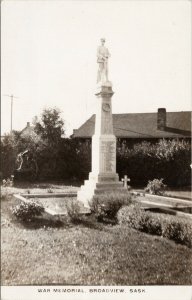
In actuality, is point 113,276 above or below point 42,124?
below

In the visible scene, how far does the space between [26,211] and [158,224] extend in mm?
3167

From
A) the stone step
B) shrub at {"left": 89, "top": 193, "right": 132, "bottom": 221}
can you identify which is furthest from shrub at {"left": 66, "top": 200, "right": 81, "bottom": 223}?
the stone step

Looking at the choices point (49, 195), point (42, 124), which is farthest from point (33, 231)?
point (42, 124)

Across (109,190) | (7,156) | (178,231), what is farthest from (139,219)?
(7,156)

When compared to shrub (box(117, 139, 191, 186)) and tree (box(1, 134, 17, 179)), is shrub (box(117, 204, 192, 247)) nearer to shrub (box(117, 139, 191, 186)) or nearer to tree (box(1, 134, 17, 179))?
tree (box(1, 134, 17, 179))

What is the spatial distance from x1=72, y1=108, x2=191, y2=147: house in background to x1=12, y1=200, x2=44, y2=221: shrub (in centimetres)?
1387

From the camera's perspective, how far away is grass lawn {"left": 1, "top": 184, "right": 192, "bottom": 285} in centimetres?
535

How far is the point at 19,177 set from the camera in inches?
771

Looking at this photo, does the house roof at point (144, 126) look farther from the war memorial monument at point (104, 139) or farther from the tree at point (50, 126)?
the war memorial monument at point (104, 139)

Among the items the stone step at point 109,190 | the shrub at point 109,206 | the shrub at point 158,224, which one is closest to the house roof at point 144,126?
the stone step at point 109,190

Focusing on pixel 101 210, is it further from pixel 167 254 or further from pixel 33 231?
pixel 167 254

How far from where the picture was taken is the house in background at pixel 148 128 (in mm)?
23628
